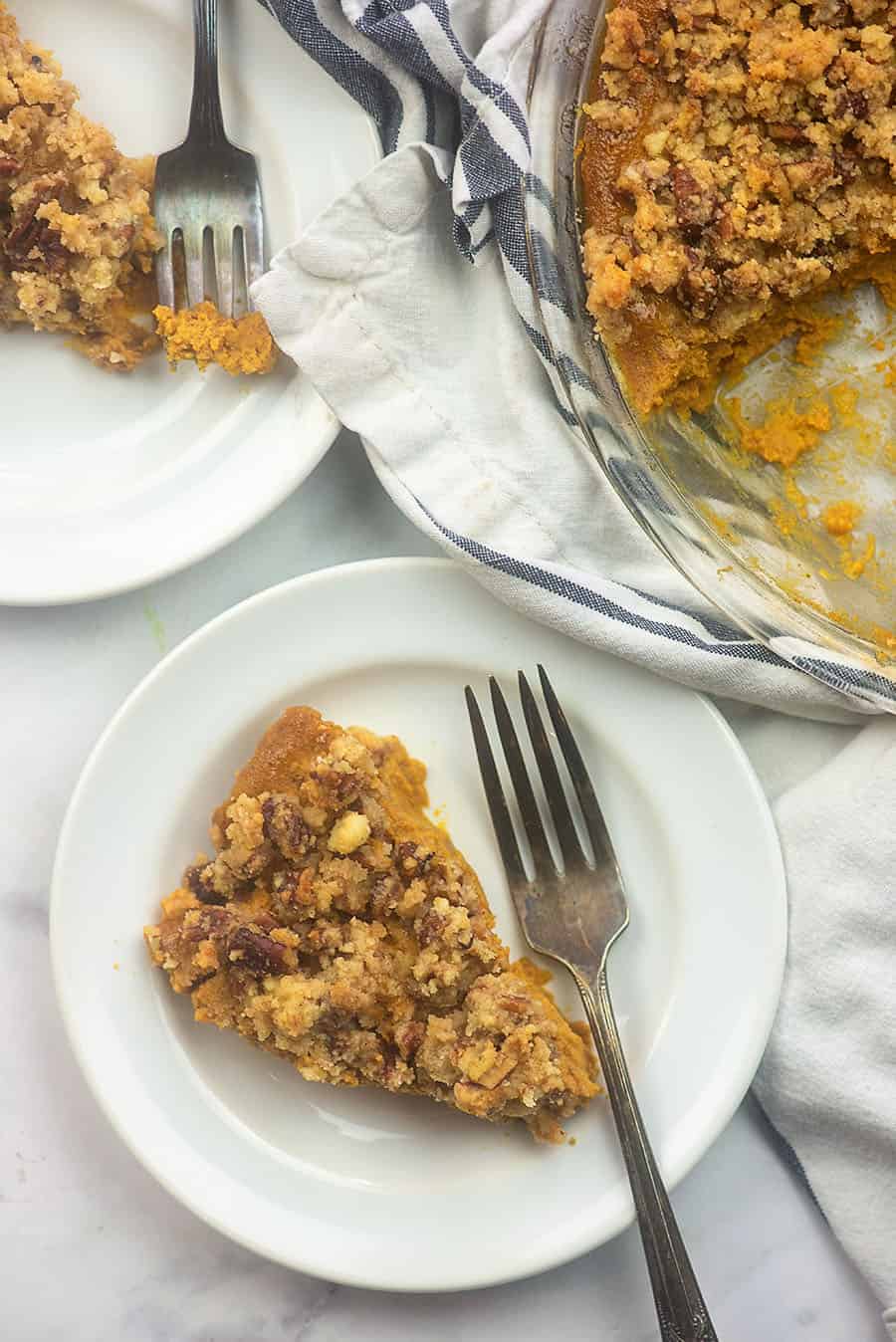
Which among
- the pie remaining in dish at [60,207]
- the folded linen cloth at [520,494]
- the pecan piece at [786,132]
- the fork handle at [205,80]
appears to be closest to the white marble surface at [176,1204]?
the folded linen cloth at [520,494]

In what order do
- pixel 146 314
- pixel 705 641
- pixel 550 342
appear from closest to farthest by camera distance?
1. pixel 550 342
2. pixel 705 641
3. pixel 146 314

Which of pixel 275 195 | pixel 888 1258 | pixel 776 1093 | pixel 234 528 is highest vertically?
pixel 275 195

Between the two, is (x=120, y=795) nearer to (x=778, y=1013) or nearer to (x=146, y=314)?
(x=146, y=314)

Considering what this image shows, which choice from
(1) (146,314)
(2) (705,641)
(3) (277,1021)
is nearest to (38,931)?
(3) (277,1021)

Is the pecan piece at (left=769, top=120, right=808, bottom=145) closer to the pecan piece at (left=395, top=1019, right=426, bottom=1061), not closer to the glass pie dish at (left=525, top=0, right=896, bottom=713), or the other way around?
the glass pie dish at (left=525, top=0, right=896, bottom=713)

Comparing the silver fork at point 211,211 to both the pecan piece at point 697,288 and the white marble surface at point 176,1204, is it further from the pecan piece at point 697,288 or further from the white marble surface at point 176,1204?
the pecan piece at point 697,288

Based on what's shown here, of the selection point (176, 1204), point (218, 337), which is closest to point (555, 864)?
point (176, 1204)
